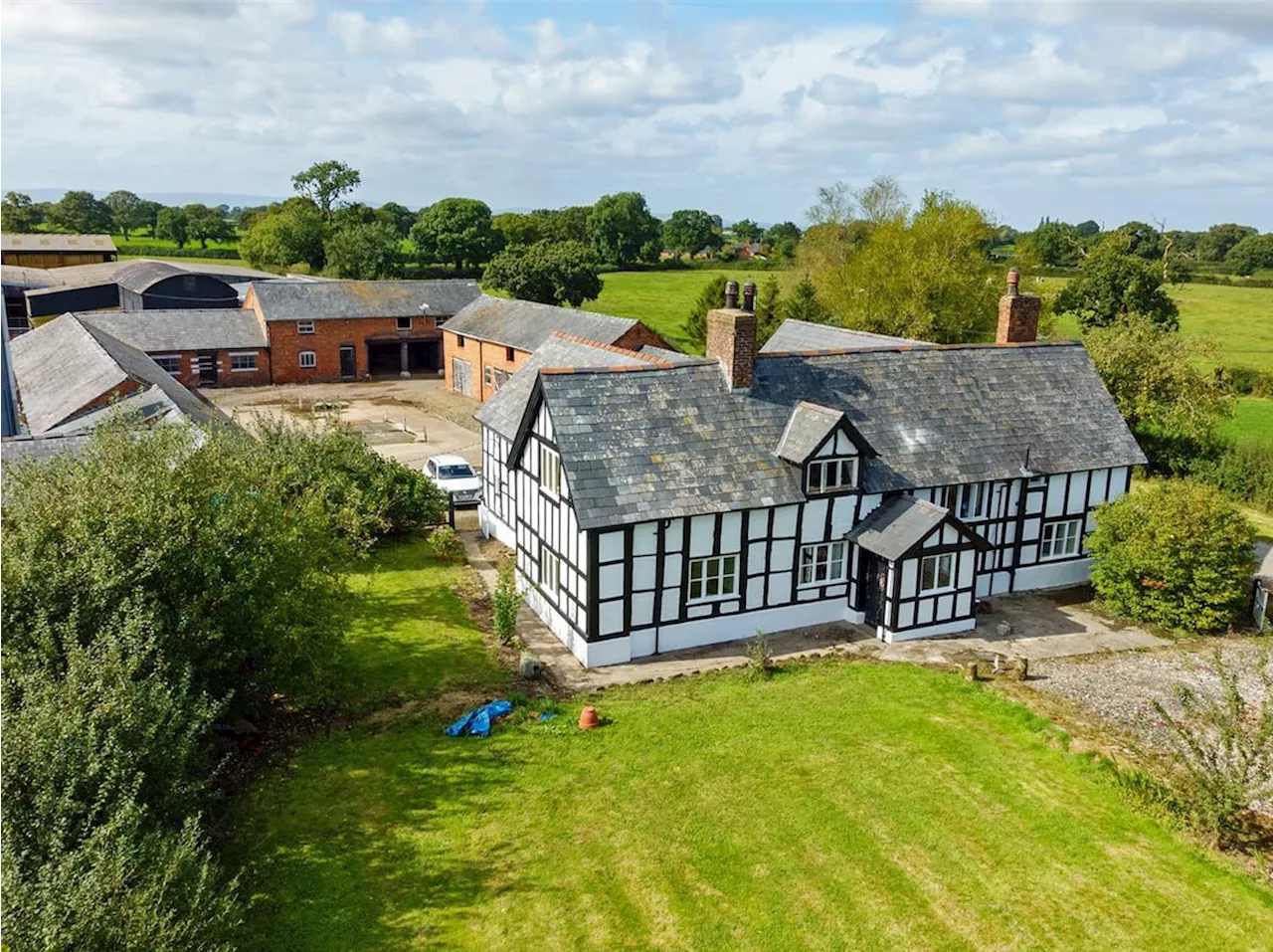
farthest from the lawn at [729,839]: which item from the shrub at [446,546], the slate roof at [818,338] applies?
the slate roof at [818,338]

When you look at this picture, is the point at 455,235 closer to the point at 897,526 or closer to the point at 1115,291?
the point at 1115,291

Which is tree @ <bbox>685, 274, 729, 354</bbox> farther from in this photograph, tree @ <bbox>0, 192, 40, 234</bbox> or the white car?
tree @ <bbox>0, 192, 40, 234</bbox>

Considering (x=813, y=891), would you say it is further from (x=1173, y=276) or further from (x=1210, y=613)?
(x=1173, y=276)

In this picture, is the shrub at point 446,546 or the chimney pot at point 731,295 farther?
the shrub at point 446,546

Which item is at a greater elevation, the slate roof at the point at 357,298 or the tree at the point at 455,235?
the tree at the point at 455,235

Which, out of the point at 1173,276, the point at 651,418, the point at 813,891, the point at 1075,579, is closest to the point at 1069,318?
the point at 1173,276

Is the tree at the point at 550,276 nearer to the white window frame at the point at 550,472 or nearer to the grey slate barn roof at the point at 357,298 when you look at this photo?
the grey slate barn roof at the point at 357,298
